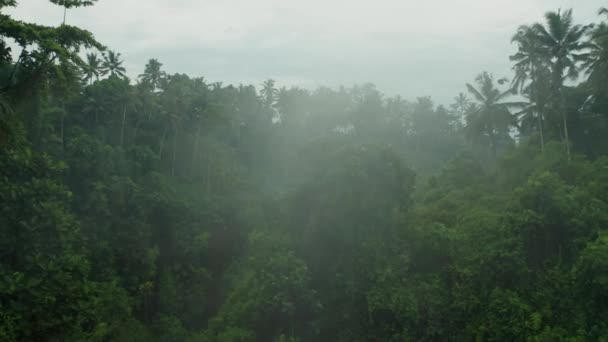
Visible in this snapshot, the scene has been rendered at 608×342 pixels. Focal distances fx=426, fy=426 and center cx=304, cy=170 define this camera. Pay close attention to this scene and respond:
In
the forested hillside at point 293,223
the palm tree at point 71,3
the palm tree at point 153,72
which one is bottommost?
the forested hillside at point 293,223

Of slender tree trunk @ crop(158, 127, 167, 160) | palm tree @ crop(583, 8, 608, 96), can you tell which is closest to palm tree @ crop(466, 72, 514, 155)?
palm tree @ crop(583, 8, 608, 96)

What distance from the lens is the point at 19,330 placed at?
7.25 meters

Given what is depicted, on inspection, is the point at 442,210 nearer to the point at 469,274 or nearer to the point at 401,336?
the point at 469,274

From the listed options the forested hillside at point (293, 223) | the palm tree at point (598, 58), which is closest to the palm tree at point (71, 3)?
the forested hillside at point (293, 223)

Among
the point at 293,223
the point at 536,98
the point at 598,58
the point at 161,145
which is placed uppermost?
the point at 598,58

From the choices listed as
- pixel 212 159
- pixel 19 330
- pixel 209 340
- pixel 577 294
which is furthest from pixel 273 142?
pixel 19 330

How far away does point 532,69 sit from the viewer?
23.8m

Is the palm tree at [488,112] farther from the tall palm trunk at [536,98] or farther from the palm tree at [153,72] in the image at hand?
the palm tree at [153,72]

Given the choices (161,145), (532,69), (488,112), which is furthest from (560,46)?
(161,145)

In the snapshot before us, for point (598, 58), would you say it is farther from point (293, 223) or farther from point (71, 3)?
point (71, 3)

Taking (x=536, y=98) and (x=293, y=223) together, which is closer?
(x=293, y=223)

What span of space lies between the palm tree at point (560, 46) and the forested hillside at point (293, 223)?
0.28 feet

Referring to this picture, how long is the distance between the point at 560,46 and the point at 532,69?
1.81m

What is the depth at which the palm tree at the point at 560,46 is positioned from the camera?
22078mm
